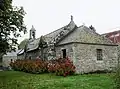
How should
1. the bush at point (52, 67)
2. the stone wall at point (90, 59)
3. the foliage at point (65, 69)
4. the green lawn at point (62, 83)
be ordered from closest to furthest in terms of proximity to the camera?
1. the green lawn at point (62, 83)
2. the foliage at point (65, 69)
3. the bush at point (52, 67)
4. the stone wall at point (90, 59)

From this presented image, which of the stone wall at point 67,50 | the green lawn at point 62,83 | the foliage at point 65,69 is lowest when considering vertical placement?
the green lawn at point 62,83

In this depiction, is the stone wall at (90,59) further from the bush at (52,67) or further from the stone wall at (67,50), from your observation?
the bush at (52,67)

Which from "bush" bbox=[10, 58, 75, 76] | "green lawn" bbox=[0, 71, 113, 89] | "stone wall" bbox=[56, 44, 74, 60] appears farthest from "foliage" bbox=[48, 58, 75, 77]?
"green lawn" bbox=[0, 71, 113, 89]

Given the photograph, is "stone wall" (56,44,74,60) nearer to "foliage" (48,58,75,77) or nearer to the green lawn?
"foliage" (48,58,75,77)

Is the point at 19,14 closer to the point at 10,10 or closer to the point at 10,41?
A: the point at 10,10

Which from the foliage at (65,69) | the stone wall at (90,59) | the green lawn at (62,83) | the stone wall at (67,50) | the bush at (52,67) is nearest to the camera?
the green lawn at (62,83)

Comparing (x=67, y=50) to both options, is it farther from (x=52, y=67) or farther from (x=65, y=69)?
(x=65, y=69)

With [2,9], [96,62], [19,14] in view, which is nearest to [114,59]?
[96,62]

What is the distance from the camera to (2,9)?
22.2 metres

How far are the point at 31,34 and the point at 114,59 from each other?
25.4 metres

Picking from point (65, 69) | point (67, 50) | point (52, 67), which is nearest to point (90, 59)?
point (67, 50)

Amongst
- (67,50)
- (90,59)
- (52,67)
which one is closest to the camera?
(52,67)

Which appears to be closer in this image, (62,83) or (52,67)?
(62,83)

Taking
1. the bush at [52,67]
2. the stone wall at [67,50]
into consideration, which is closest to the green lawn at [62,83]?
the bush at [52,67]
